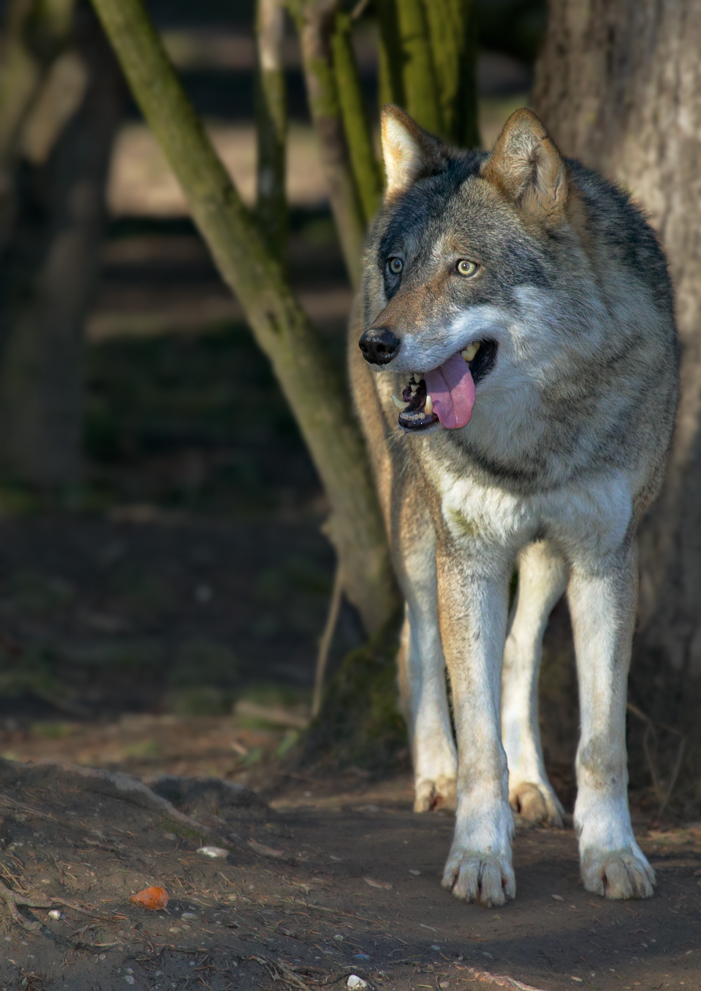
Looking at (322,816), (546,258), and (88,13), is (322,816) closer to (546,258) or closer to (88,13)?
(546,258)

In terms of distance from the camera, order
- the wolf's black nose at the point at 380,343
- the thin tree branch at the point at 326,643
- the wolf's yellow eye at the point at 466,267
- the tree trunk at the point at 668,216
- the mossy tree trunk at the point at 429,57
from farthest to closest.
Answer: the thin tree branch at the point at 326,643 < the mossy tree trunk at the point at 429,57 < the tree trunk at the point at 668,216 < the wolf's yellow eye at the point at 466,267 < the wolf's black nose at the point at 380,343

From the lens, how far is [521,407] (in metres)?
4.11

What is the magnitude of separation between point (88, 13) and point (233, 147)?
14072 mm

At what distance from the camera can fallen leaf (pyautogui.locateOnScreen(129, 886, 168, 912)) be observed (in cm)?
344

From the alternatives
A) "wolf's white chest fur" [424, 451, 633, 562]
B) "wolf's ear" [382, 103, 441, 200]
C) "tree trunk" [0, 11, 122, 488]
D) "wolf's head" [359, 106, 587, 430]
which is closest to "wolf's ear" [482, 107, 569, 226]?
"wolf's head" [359, 106, 587, 430]

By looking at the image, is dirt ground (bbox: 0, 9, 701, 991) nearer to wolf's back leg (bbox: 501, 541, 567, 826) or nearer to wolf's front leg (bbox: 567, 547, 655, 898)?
wolf's front leg (bbox: 567, 547, 655, 898)

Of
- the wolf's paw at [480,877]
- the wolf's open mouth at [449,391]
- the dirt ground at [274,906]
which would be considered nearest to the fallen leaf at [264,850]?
the dirt ground at [274,906]

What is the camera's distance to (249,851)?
4000mm

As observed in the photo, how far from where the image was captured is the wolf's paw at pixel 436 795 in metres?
4.91

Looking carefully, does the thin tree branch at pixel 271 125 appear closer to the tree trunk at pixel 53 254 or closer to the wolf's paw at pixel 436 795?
the wolf's paw at pixel 436 795

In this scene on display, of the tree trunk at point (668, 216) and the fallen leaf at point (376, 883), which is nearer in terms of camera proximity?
the fallen leaf at point (376, 883)

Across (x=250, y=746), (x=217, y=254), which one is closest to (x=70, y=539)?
(x=250, y=746)

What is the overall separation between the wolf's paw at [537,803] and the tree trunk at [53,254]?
8.52 m

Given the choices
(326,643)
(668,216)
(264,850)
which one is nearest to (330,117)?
(668,216)
